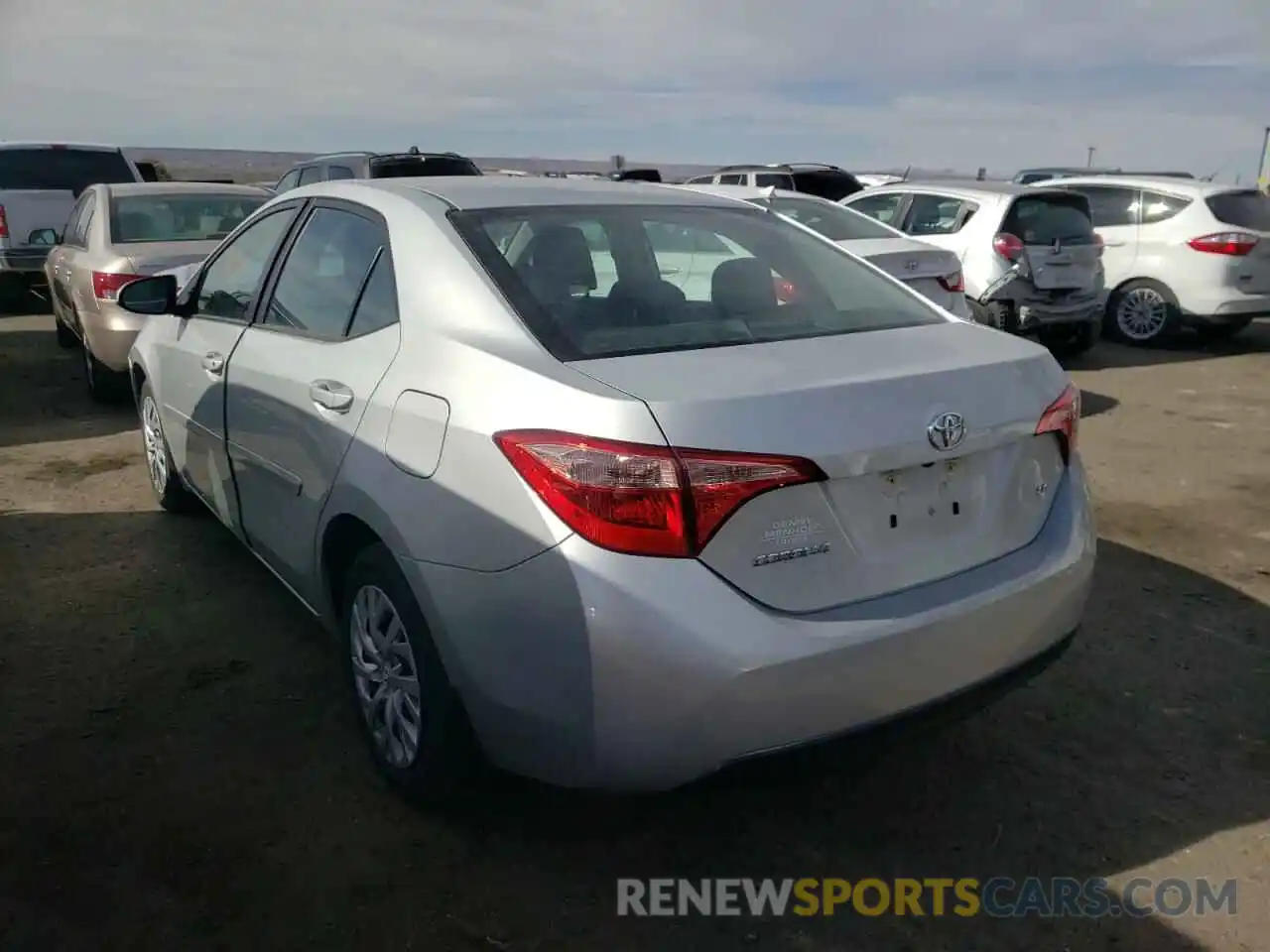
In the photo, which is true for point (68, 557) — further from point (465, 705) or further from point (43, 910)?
point (465, 705)

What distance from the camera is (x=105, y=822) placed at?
282 cm

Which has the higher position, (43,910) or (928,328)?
(928,328)

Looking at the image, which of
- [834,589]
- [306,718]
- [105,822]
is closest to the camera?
[834,589]

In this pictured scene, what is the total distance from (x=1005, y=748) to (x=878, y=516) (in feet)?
4.06

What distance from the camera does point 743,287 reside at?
300cm

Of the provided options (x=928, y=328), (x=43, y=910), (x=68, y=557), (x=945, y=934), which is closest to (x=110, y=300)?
(x=68, y=557)

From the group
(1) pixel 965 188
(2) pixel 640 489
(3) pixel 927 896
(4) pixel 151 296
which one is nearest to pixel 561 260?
(2) pixel 640 489

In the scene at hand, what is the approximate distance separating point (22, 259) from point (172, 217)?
421 centimetres

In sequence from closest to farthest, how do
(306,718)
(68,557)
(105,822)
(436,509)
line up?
(436,509) < (105,822) < (306,718) < (68,557)

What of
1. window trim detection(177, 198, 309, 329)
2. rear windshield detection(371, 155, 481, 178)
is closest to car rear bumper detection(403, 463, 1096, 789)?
window trim detection(177, 198, 309, 329)

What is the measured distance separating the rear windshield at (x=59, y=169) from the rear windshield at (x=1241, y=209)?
11.2m

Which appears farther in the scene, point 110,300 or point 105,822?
point 110,300

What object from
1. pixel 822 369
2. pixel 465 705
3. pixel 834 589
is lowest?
pixel 465 705

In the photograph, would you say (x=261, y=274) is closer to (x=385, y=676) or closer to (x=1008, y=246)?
(x=385, y=676)
